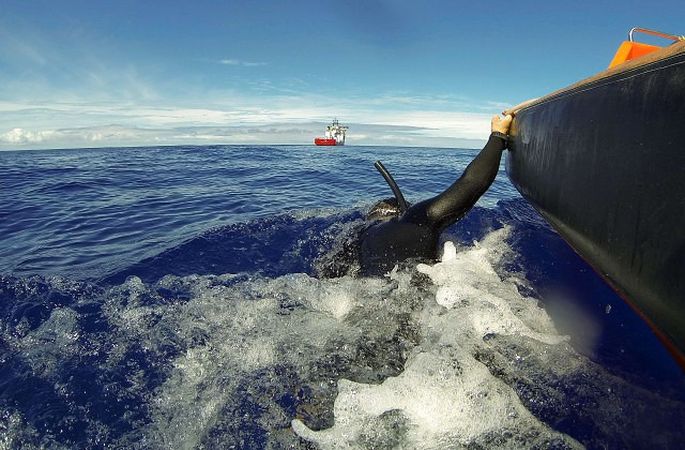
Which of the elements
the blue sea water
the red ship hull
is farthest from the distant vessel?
the blue sea water

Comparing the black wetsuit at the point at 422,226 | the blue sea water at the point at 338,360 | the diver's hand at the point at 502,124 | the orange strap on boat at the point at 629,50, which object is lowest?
the blue sea water at the point at 338,360

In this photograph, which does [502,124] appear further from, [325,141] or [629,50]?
[325,141]

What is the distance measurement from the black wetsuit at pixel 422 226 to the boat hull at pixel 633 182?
2.73 feet

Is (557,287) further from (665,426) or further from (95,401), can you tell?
(95,401)

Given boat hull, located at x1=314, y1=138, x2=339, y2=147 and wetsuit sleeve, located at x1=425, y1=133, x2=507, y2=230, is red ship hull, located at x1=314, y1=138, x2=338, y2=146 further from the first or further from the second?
wetsuit sleeve, located at x1=425, y1=133, x2=507, y2=230

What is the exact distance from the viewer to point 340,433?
2109 millimetres

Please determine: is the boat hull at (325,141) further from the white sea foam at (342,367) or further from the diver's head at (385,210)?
the white sea foam at (342,367)

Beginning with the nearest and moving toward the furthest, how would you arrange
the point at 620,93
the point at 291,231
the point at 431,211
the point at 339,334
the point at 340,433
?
the point at 340,433 → the point at 620,93 → the point at 339,334 → the point at 431,211 → the point at 291,231

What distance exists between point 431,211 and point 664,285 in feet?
7.00

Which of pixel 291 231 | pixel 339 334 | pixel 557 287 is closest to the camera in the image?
pixel 339 334

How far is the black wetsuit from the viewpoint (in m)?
3.72

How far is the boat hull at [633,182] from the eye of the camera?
1.75 metres

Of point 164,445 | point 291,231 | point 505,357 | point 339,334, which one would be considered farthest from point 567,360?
point 291,231

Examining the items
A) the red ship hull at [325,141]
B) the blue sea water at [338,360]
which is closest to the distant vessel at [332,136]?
the red ship hull at [325,141]
